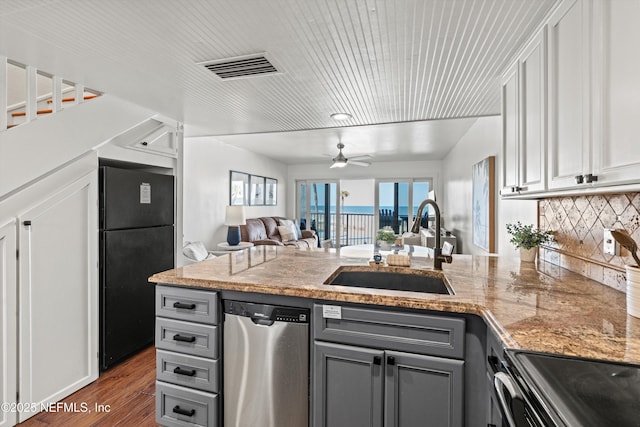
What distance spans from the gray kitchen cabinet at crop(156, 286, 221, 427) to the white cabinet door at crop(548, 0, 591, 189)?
174 centimetres

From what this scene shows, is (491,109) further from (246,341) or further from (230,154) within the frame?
(230,154)

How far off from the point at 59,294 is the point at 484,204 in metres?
3.98

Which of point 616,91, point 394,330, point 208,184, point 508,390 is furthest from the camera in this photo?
point 208,184

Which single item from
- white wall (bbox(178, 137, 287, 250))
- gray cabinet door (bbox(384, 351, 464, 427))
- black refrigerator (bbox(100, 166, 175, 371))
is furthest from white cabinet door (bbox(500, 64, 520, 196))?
white wall (bbox(178, 137, 287, 250))

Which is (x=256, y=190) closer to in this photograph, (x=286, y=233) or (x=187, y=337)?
(x=286, y=233)

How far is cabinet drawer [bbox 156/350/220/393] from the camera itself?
5.54 feet

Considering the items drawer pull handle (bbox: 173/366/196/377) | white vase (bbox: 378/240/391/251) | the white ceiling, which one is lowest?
drawer pull handle (bbox: 173/366/196/377)

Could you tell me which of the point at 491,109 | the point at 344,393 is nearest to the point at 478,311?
the point at 344,393

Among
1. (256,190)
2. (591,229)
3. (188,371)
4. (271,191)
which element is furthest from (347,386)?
(271,191)

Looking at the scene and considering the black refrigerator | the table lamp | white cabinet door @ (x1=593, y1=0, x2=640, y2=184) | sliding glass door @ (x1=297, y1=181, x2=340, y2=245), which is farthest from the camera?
sliding glass door @ (x1=297, y1=181, x2=340, y2=245)

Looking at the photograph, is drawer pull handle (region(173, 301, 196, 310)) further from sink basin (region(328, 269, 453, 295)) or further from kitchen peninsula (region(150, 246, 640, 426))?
sink basin (region(328, 269, 453, 295))

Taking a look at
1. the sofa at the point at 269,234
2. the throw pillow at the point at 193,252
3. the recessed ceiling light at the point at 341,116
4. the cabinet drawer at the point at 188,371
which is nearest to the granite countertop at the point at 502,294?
the cabinet drawer at the point at 188,371

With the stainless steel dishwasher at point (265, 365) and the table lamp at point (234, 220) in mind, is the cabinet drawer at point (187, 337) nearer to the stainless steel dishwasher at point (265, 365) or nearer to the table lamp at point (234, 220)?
the stainless steel dishwasher at point (265, 365)

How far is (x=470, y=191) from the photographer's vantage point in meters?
4.49
